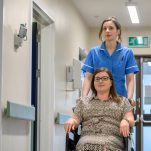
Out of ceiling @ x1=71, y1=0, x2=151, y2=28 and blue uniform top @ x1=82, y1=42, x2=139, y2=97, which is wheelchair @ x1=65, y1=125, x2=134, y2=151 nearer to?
blue uniform top @ x1=82, y1=42, x2=139, y2=97

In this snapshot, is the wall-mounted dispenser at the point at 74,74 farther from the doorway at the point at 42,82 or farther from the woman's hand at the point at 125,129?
the woman's hand at the point at 125,129

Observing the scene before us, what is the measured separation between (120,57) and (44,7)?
1.74 m

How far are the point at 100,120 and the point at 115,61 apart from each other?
575mm

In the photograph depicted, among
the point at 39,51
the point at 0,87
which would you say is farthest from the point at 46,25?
the point at 0,87

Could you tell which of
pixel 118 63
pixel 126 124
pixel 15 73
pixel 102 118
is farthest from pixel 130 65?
pixel 15 73

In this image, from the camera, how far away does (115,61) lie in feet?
10.5

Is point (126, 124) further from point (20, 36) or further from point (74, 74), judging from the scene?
point (74, 74)

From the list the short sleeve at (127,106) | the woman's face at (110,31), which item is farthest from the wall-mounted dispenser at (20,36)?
the short sleeve at (127,106)

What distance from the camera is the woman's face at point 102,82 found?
291cm

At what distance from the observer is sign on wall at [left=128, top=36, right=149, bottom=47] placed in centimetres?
823

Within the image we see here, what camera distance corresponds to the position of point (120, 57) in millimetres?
3215

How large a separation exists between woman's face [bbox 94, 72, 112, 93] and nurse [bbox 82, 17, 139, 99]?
0.25m

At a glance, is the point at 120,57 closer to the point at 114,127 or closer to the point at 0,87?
the point at 114,127

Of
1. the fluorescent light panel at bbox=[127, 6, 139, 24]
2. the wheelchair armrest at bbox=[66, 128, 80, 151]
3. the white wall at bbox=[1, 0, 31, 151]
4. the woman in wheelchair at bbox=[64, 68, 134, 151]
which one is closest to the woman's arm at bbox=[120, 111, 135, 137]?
the woman in wheelchair at bbox=[64, 68, 134, 151]
